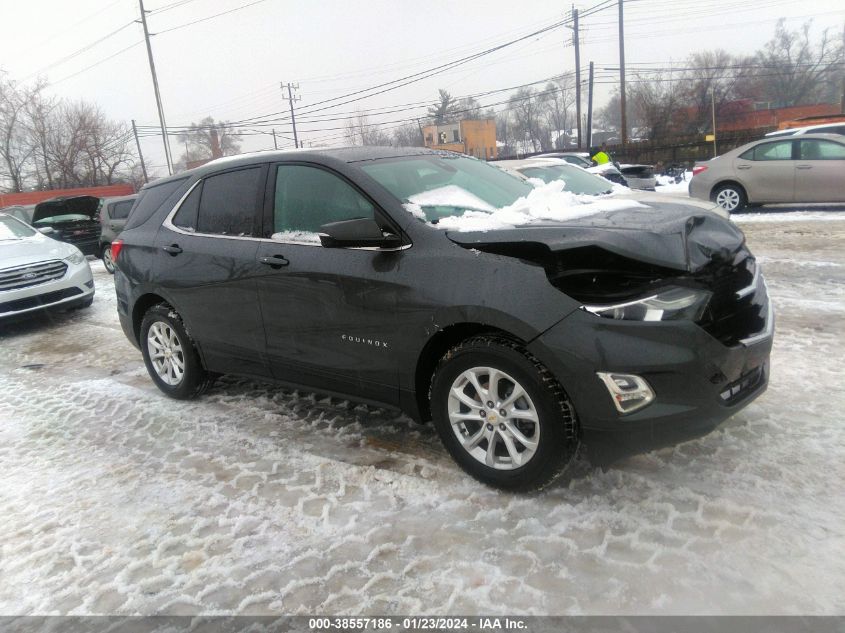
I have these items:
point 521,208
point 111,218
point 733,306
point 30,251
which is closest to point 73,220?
point 111,218

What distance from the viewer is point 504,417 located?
2.83 meters

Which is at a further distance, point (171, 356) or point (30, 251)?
point (30, 251)

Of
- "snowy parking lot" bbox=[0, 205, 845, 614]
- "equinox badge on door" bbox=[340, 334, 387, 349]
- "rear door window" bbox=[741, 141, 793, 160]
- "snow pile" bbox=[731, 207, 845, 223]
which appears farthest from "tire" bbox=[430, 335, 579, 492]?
"rear door window" bbox=[741, 141, 793, 160]

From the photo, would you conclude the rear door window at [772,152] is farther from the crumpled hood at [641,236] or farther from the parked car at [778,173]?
the crumpled hood at [641,236]

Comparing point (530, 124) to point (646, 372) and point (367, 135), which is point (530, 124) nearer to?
point (367, 135)

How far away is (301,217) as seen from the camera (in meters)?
3.62

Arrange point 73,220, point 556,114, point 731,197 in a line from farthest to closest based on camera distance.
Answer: point 556,114 → point 73,220 → point 731,197

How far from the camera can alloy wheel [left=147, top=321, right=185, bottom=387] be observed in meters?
4.57

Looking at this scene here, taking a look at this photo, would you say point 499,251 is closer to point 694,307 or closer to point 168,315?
point 694,307

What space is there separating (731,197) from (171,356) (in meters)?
A: 11.4

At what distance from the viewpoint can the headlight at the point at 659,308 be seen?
250cm

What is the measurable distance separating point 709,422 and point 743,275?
0.81 m

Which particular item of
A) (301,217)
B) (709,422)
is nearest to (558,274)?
(709,422)

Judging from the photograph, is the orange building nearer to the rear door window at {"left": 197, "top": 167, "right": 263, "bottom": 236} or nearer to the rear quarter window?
the rear quarter window
